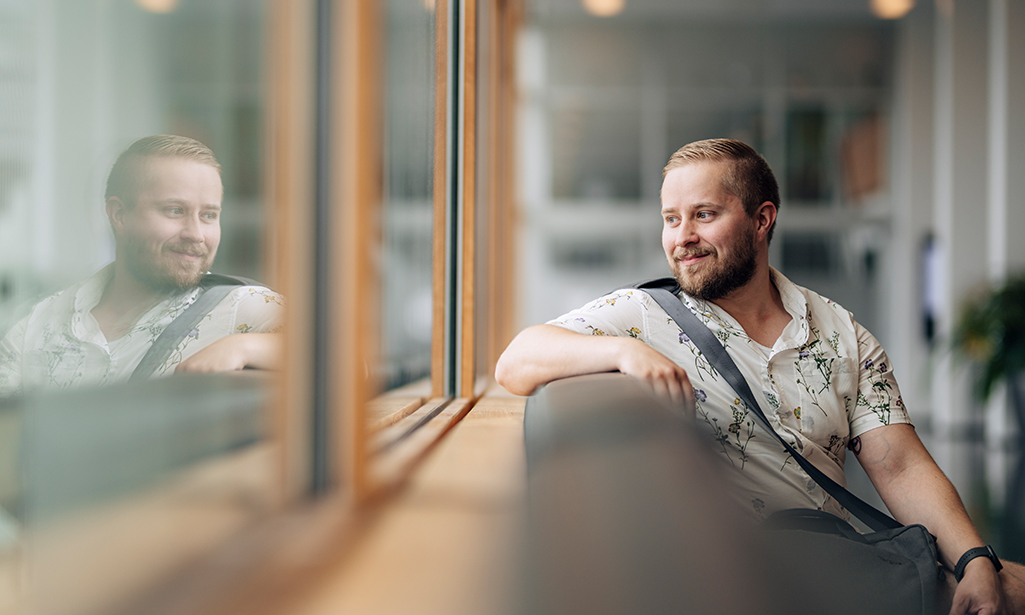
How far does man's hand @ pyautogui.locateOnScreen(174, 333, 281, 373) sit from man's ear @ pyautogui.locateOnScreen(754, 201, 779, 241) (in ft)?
4.11

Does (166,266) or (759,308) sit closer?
(166,266)

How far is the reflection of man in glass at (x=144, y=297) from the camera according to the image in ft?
1.29

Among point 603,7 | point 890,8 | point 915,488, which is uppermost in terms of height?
point 603,7

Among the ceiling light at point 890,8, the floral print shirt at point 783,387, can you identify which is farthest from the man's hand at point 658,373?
the ceiling light at point 890,8

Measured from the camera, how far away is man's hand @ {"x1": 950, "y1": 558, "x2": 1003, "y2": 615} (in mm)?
1138

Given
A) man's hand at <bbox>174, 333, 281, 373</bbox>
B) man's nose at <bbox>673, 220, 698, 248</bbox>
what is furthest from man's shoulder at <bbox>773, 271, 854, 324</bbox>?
man's hand at <bbox>174, 333, 281, 373</bbox>

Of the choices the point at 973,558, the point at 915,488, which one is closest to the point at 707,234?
the point at 915,488

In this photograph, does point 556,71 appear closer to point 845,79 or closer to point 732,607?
point 845,79

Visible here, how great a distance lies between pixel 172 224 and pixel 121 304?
3.1 inches

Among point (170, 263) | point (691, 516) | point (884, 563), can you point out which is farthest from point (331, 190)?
point (884, 563)

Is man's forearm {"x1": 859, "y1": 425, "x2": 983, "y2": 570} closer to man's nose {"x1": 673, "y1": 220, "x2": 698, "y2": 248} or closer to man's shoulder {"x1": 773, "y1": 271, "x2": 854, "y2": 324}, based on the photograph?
man's shoulder {"x1": 773, "y1": 271, "x2": 854, "y2": 324}

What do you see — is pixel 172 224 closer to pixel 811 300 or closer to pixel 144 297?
pixel 144 297

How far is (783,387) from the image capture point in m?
1.43

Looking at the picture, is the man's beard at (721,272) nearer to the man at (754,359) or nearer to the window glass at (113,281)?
the man at (754,359)
